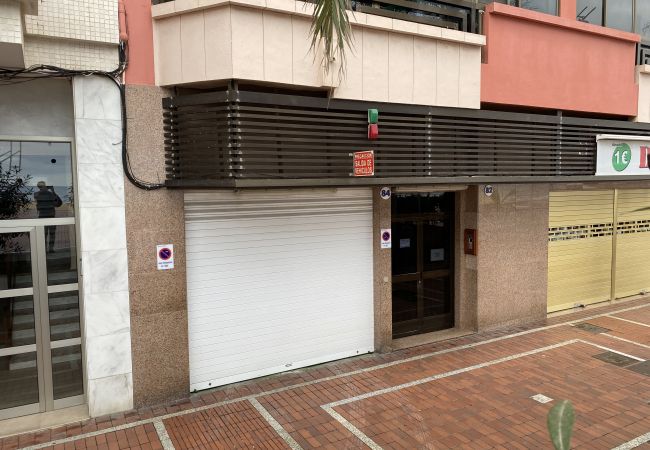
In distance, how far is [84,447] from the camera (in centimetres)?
491

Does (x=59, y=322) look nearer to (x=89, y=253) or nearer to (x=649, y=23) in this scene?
(x=89, y=253)

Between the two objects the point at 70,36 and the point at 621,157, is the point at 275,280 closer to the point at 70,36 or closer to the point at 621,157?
the point at 70,36

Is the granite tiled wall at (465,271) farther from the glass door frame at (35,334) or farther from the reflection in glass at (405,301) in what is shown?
the glass door frame at (35,334)

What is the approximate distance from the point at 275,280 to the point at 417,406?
8.02 feet

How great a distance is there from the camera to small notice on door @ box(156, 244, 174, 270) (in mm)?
5699

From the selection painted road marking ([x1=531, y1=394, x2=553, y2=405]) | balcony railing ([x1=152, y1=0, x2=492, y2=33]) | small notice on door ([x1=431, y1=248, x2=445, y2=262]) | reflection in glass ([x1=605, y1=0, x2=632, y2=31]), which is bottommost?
painted road marking ([x1=531, y1=394, x2=553, y2=405])

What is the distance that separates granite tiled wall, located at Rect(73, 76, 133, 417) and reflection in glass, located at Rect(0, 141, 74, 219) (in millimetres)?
337

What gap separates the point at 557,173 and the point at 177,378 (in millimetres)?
6623

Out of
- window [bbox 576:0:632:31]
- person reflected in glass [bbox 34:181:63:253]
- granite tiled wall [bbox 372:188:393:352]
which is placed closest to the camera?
person reflected in glass [bbox 34:181:63:253]

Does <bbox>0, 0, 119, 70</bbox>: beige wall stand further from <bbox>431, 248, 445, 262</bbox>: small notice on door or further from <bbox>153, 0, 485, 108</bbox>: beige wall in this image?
<bbox>431, 248, 445, 262</bbox>: small notice on door

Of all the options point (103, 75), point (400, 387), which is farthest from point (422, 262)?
point (103, 75)

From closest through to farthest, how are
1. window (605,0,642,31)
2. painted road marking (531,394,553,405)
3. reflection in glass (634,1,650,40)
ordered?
painted road marking (531,394,553,405), window (605,0,642,31), reflection in glass (634,1,650,40)

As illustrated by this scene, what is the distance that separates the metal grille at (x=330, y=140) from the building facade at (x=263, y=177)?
3 centimetres

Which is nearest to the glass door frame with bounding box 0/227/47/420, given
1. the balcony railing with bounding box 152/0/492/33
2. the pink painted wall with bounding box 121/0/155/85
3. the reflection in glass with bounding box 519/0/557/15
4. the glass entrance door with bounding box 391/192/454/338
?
the pink painted wall with bounding box 121/0/155/85
